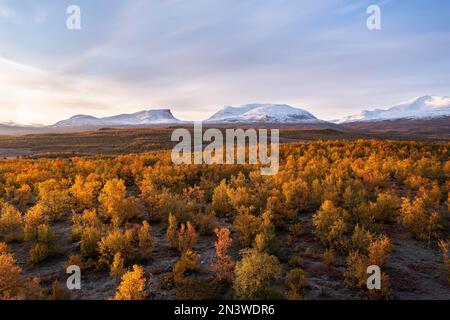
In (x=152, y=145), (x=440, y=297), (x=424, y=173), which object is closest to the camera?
(x=440, y=297)

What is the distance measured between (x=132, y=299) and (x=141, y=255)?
1.89m

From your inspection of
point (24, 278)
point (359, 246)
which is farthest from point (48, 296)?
point (359, 246)

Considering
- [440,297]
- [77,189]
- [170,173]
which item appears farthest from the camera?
[170,173]

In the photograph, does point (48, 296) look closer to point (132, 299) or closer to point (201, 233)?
point (132, 299)

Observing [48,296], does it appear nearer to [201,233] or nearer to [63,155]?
[201,233]

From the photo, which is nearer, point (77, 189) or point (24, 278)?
point (24, 278)

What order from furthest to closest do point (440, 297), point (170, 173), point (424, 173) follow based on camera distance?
point (170, 173) < point (424, 173) < point (440, 297)

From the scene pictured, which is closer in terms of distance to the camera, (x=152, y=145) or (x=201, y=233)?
Answer: (x=201, y=233)

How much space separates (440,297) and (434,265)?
1.23 metres

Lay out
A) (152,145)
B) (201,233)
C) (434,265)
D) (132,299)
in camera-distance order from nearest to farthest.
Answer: (132,299) → (434,265) → (201,233) → (152,145)

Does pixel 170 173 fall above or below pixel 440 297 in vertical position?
above

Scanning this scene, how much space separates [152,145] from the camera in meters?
41.8

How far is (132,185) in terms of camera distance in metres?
13.9

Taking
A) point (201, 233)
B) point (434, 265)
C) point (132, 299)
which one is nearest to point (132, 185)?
point (201, 233)
